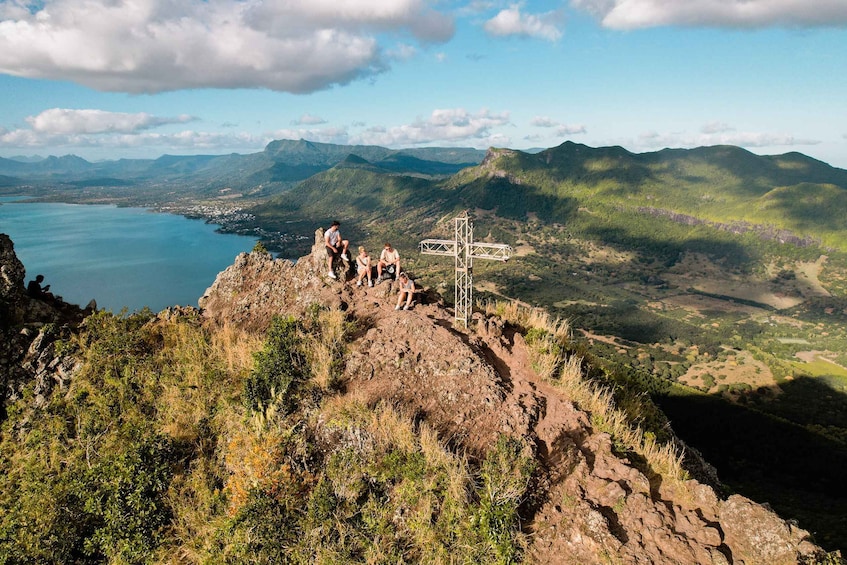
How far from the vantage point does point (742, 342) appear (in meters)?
101

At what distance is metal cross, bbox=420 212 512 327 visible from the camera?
11703mm

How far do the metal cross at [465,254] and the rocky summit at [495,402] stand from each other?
21.7 inches

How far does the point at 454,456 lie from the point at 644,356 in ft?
316

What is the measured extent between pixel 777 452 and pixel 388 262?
54.8m

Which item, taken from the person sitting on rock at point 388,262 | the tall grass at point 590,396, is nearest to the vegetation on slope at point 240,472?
the tall grass at point 590,396

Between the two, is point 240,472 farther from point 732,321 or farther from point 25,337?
point 732,321

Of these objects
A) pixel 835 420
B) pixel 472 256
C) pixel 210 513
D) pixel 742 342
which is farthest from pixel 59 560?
pixel 742 342

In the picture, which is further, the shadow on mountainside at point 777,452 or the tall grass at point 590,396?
the shadow on mountainside at point 777,452

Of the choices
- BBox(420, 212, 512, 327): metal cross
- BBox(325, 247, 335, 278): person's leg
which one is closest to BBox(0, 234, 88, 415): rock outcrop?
BBox(325, 247, 335, 278): person's leg

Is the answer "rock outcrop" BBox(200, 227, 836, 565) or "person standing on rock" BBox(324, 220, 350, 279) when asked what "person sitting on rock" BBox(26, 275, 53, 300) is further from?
"person standing on rock" BBox(324, 220, 350, 279)

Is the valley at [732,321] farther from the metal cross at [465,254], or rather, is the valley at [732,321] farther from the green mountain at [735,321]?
the metal cross at [465,254]

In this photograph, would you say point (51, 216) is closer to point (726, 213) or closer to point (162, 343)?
point (162, 343)

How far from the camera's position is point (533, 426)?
8430 mm

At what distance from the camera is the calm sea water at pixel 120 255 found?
90.1 m
